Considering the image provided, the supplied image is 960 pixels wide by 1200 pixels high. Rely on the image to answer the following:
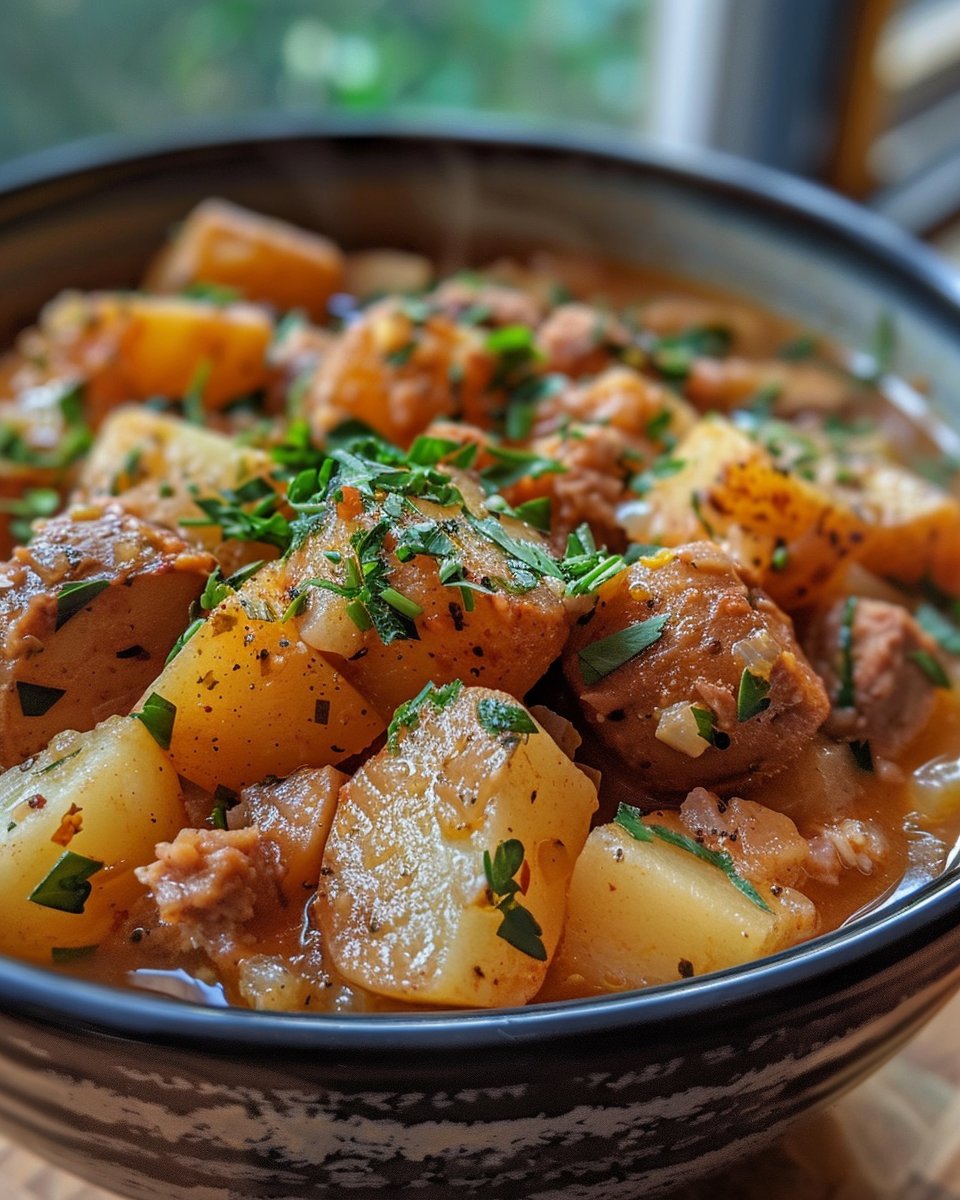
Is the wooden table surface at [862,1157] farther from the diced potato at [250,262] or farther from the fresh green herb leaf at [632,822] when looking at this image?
the diced potato at [250,262]

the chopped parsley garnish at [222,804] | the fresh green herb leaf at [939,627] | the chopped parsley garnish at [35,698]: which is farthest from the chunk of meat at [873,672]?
the chopped parsley garnish at [35,698]

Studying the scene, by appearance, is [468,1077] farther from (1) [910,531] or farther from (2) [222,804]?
(1) [910,531]

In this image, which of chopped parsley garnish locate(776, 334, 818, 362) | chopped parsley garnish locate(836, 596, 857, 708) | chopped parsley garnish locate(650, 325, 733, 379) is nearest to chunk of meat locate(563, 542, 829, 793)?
chopped parsley garnish locate(836, 596, 857, 708)

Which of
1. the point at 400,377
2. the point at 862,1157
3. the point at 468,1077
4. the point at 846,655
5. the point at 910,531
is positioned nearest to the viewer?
the point at 468,1077

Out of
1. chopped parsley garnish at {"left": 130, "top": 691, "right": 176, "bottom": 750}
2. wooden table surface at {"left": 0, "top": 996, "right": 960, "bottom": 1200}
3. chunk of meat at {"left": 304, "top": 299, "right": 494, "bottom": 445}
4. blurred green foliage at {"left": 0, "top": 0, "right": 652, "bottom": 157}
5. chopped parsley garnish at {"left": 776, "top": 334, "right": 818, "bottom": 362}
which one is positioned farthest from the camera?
blurred green foliage at {"left": 0, "top": 0, "right": 652, "bottom": 157}

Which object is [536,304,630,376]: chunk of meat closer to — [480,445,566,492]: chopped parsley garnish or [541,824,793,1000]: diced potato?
[480,445,566,492]: chopped parsley garnish

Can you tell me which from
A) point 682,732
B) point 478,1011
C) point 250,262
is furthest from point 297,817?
point 250,262

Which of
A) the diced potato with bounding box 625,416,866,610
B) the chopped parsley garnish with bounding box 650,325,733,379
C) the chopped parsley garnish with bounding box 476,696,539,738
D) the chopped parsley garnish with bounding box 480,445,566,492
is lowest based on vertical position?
the chopped parsley garnish with bounding box 476,696,539,738
